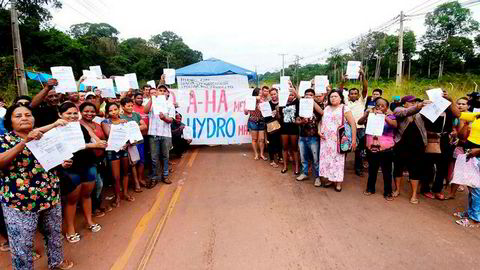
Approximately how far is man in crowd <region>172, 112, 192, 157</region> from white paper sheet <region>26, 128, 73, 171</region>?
4.64 meters

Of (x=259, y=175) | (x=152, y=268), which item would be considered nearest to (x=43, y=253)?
(x=152, y=268)

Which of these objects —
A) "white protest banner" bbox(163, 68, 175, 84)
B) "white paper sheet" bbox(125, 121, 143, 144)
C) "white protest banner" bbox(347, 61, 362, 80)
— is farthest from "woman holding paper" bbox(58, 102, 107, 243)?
"white protest banner" bbox(347, 61, 362, 80)

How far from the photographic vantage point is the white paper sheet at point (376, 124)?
471 cm

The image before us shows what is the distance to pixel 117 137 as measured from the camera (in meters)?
4.28

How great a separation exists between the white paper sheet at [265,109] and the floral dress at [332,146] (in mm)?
1599

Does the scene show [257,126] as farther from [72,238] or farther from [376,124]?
[72,238]

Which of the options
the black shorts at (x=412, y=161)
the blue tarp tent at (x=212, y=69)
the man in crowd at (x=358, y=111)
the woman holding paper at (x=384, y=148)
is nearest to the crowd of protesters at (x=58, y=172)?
the woman holding paper at (x=384, y=148)

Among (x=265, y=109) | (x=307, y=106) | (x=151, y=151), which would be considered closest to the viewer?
(x=307, y=106)

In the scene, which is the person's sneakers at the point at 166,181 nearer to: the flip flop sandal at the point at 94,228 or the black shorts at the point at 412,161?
the flip flop sandal at the point at 94,228

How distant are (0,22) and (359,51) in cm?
6043

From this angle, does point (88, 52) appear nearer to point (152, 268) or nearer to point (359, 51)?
point (152, 268)

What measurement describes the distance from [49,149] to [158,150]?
3033 millimetres

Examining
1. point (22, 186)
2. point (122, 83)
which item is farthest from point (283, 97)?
point (22, 186)

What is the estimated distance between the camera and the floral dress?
5138mm
